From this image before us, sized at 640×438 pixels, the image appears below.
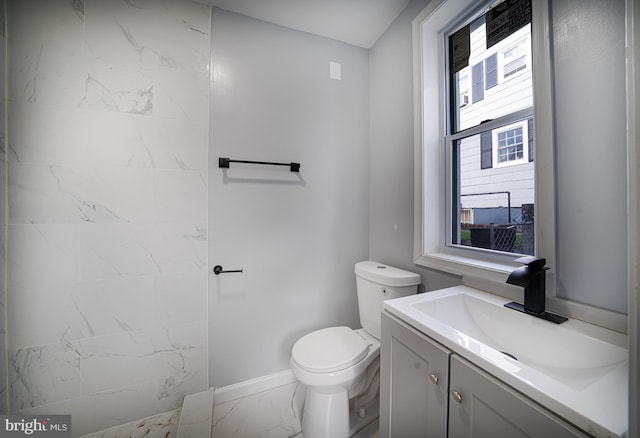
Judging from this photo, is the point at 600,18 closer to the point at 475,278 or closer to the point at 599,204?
the point at 599,204

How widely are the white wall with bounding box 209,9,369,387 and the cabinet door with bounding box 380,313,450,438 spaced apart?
835 millimetres

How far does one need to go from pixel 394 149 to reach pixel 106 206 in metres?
1.75

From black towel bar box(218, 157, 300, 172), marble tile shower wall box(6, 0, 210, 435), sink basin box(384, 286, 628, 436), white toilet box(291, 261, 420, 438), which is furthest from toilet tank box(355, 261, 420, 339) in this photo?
marble tile shower wall box(6, 0, 210, 435)

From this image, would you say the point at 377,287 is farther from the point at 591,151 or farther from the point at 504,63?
the point at 504,63

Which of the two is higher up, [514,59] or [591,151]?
[514,59]

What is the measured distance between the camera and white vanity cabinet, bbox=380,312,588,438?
0.52 m

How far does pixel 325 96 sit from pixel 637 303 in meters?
1.76

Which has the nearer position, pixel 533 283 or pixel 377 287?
pixel 533 283

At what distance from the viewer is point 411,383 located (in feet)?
2.70

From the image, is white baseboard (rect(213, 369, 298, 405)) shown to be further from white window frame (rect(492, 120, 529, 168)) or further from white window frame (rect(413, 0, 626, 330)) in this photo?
white window frame (rect(492, 120, 529, 168))

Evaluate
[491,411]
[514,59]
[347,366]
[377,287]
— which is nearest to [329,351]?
[347,366]

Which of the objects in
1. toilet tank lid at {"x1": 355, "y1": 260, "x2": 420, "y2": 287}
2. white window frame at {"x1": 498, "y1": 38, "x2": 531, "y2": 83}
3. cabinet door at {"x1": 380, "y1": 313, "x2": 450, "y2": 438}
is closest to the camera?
cabinet door at {"x1": 380, "y1": 313, "x2": 450, "y2": 438}

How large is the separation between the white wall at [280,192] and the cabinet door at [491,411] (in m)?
1.14

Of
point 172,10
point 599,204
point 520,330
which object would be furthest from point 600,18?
point 172,10
